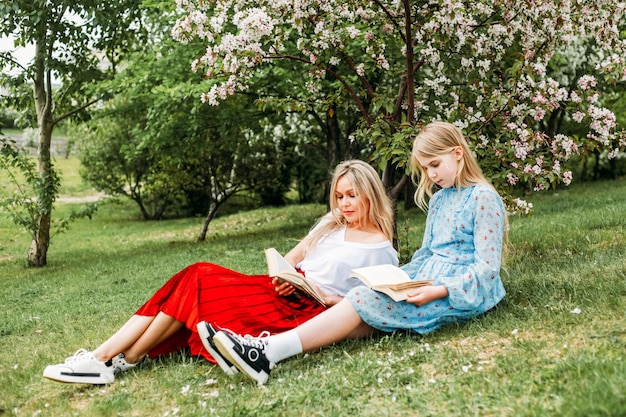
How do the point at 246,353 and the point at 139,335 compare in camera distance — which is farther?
the point at 139,335

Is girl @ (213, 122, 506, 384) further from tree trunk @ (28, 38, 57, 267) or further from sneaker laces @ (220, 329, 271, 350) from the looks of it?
tree trunk @ (28, 38, 57, 267)

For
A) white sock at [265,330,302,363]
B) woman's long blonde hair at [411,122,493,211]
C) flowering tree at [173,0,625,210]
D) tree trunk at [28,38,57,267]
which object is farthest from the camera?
tree trunk at [28,38,57,267]

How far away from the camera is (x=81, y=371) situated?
3744 mm

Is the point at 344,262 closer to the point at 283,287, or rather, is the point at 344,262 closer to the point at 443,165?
the point at 283,287

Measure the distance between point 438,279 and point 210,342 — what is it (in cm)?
135

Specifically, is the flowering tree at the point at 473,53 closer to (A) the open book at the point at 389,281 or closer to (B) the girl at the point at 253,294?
(B) the girl at the point at 253,294

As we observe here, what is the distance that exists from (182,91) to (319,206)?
9211mm

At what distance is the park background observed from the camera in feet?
10.7

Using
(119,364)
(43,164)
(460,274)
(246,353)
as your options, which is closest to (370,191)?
(460,274)

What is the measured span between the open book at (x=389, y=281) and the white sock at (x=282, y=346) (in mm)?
504

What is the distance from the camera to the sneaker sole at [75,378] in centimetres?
Result: 365

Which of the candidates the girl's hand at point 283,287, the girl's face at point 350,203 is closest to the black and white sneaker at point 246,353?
the girl's hand at point 283,287

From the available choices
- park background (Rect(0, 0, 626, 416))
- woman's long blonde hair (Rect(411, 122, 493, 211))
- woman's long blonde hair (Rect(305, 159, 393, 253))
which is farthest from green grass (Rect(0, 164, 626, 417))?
woman's long blonde hair (Rect(411, 122, 493, 211))

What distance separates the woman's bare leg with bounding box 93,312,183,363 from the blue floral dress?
112cm
